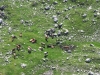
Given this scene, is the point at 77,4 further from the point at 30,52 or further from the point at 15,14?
the point at 30,52

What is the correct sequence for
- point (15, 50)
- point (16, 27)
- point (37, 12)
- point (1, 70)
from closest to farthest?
point (1, 70)
point (15, 50)
point (16, 27)
point (37, 12)

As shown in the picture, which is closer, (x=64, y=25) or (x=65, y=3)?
(x=64, y=25)

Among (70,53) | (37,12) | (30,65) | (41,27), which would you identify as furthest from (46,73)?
(37,12)

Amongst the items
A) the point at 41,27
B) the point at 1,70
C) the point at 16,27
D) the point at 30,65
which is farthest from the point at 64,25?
the point at 1,70

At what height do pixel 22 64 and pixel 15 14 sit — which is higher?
pixel 15 14

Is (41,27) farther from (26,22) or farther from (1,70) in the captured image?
(1,70)

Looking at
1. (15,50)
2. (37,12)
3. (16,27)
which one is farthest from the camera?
(37,12)
